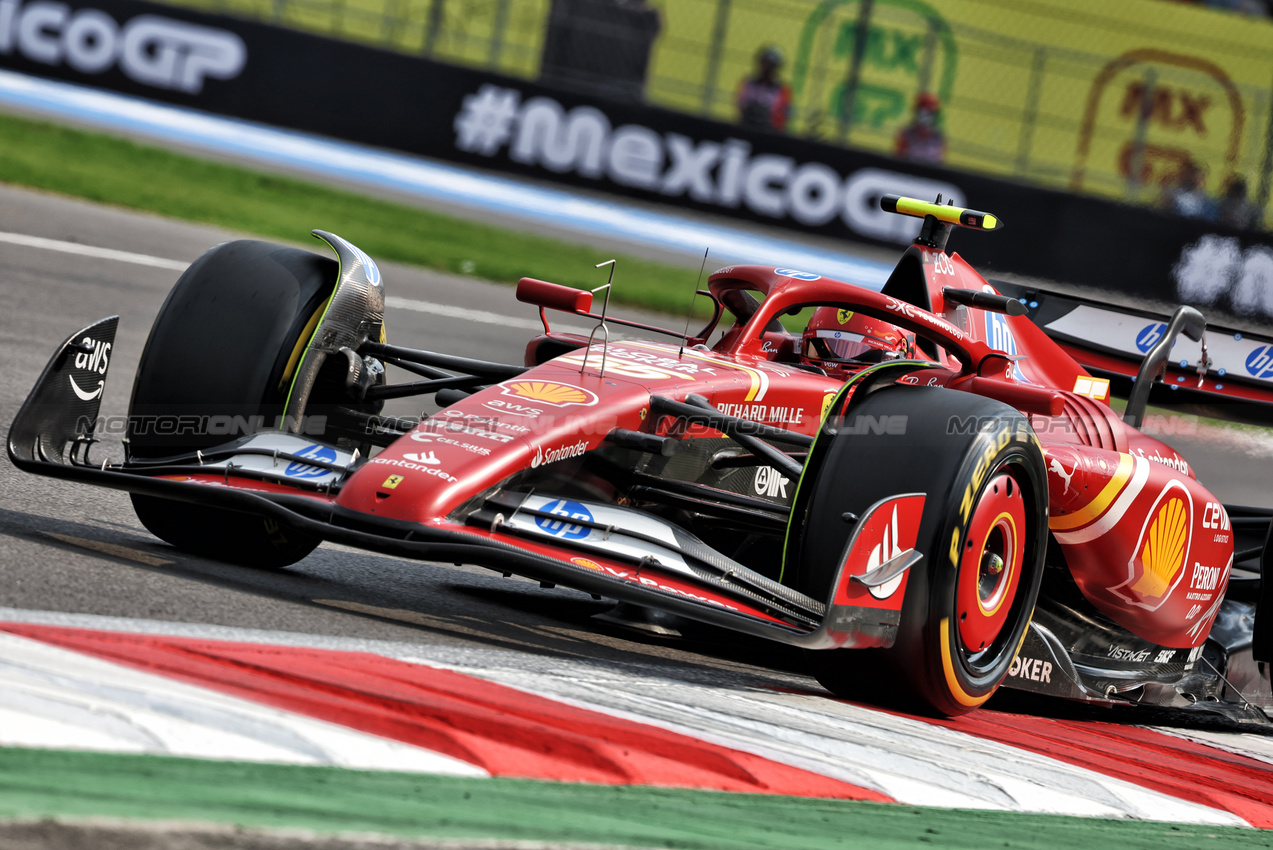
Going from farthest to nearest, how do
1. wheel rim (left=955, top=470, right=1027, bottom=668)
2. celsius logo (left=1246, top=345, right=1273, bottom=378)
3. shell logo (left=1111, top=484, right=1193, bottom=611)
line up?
1. celsius logo (left=1246, top=345, right=1273, bottom=378)
2. shell logo (left=1111, top=484, right=1193, bottom=611)
3. wheel rim (left=955, top=470, right=1027, bottom=668)

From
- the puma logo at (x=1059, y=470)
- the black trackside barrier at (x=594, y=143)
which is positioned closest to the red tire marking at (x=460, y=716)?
the puma logo at (x=1059, y=470)

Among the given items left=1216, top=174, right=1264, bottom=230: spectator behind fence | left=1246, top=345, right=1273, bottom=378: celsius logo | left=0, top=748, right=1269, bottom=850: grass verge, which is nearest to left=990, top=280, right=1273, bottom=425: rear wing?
left=1246, top=345, right=1273, bottom=378: celsius logo

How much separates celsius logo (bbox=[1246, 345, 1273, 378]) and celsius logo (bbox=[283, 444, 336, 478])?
4.01 meters

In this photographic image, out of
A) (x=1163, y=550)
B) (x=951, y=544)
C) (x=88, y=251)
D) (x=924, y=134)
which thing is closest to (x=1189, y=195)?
(x=924, y=134)

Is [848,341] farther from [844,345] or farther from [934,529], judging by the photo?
[934,529]

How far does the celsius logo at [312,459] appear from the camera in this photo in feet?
14.5

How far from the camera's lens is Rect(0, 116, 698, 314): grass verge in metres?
14.3

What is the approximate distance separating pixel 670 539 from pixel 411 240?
11.4m

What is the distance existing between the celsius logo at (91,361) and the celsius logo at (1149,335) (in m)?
4.04

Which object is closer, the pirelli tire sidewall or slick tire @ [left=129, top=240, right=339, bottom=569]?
the pirelli tire sidewall

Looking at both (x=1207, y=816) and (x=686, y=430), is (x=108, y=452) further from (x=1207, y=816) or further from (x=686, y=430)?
(x=1207, y=816)

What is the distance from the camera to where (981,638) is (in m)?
4.51

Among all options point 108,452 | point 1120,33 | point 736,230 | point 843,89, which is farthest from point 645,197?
point 108,452

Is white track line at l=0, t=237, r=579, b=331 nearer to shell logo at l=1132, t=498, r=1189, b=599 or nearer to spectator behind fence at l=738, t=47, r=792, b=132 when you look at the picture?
spectator behind fence at l=738, t=47, r=792, b=132
